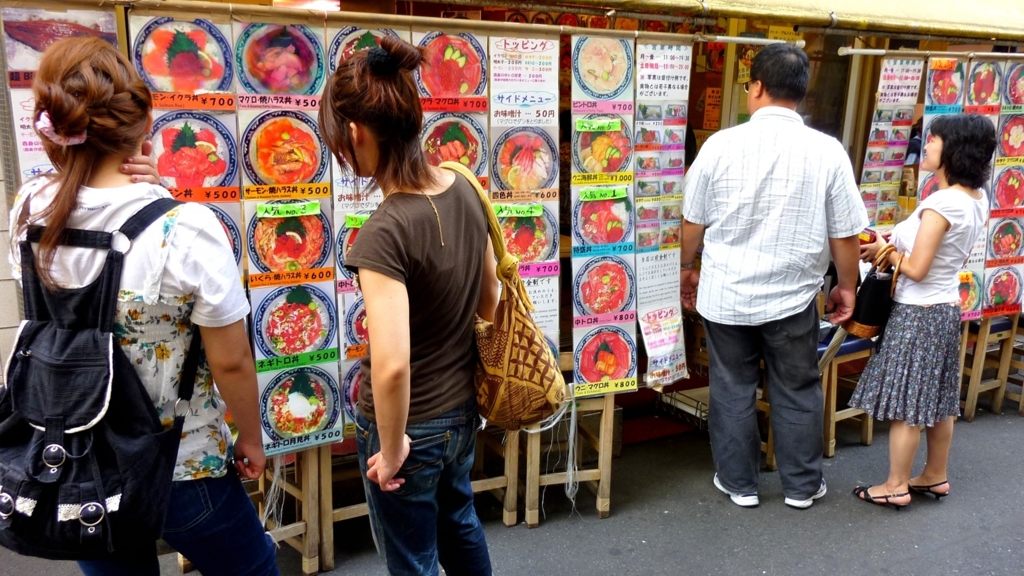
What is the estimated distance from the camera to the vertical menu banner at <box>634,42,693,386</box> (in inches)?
120

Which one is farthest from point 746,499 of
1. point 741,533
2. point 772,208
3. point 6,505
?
point 6,505

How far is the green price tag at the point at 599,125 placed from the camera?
9.53 ft

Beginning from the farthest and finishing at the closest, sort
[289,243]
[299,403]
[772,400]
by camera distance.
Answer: [772,400]
[299,403]
[289,243]

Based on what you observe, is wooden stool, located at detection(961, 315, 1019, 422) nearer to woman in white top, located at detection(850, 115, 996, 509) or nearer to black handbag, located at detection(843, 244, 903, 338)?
woman in white top, located at detection(850, 115, 996, 509)

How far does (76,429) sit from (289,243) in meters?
1.10

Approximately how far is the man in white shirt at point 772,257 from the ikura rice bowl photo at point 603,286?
381 millimetres

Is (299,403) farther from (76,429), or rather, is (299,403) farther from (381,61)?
(381,61)

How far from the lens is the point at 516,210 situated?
281 cm

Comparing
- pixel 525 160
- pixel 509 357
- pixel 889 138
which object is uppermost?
pixel 889 138

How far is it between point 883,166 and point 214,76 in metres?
3.19

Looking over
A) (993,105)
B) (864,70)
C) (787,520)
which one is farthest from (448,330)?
(864,70)

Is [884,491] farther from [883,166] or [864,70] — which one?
[864,70]

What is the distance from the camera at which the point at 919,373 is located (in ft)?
10.7

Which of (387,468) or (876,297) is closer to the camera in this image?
(387,468)
